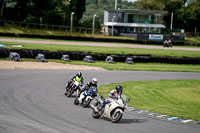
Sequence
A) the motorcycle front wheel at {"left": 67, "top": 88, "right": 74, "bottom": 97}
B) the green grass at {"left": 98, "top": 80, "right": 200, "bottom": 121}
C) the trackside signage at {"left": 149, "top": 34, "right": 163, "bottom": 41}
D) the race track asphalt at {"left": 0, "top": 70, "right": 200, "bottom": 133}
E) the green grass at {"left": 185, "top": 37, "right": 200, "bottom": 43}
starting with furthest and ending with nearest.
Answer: the green grass at {"left": 185, "top": 37, "right": 200, "bottom": 43} → the trackside signage at {"left": 149, "top": 34, "right": 163, "bottom": 41} → the motorcycle front wheel at {"left": 67, "top": 88, "right": 74, "bottom": 97} → the green grass at {"left": 98, "top": 80, "right": 200, "bottom": 121} → the race track asphalt at {"left": 0, "top": 70, "right": 200, "bottom": 133}

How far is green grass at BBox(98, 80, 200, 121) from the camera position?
16766 mm

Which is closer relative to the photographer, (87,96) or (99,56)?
(87,96)

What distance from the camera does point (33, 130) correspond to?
1128 cm

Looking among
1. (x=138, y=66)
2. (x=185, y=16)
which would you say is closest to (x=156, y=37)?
(x=138, y=66)

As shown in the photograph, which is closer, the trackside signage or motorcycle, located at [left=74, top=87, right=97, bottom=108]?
motorcycle, located at [left=74, top=87, right=97, bottom=108]

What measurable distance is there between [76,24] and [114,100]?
6787cm

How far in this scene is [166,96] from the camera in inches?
836

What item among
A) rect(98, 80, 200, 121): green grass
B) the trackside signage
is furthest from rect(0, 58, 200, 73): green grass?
the trackside signage

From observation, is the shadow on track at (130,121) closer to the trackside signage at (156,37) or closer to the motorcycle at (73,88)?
the motorcycle at (73,88)

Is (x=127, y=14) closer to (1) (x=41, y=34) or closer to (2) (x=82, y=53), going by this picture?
(1) (x=41, y=34)

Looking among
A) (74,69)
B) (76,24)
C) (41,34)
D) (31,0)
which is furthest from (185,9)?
(74,69)

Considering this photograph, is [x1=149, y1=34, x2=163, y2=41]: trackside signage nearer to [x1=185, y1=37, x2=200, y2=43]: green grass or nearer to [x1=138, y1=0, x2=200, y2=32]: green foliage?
[x1=185, y1=37, x2=200, y2=43]: green grass

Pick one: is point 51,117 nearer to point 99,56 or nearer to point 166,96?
point 166,96

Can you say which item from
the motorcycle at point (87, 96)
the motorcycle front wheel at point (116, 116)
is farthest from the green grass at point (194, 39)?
the motorcycle front wheel at point (116, 116)
